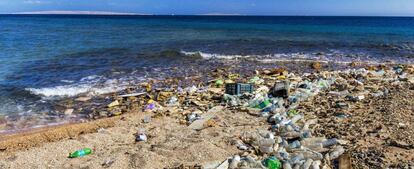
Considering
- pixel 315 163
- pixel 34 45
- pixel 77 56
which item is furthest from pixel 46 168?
pixel 34 45

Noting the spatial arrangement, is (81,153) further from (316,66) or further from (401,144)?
(316,66)

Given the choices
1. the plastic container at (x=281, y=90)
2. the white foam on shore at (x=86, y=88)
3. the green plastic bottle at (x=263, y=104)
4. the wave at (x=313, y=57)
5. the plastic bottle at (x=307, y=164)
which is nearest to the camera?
the plastic bottle at (x=307, y=164)

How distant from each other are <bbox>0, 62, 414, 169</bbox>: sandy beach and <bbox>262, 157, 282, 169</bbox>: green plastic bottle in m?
0.34

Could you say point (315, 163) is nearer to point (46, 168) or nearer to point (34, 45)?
point (46, 168)

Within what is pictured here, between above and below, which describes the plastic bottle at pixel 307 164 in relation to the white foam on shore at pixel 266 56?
above

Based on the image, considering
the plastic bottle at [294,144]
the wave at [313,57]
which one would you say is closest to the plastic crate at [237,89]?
the plastic bottle at [294,144]

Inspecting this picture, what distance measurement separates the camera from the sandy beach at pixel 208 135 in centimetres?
556

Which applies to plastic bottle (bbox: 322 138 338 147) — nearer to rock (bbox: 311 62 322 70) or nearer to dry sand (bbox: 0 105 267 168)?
dry sand (bbox: 0 105 267 168)

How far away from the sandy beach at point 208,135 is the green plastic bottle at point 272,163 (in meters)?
0.34

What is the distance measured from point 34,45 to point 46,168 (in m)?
19.7

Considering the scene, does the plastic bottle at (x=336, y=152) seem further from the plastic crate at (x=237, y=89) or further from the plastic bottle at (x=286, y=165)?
the plastic crate at (x=237, y=89)

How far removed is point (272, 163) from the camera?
516 cm

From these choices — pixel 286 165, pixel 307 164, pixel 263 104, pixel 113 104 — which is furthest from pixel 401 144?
pixel 113 104

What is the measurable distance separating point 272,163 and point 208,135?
1.79 meters
